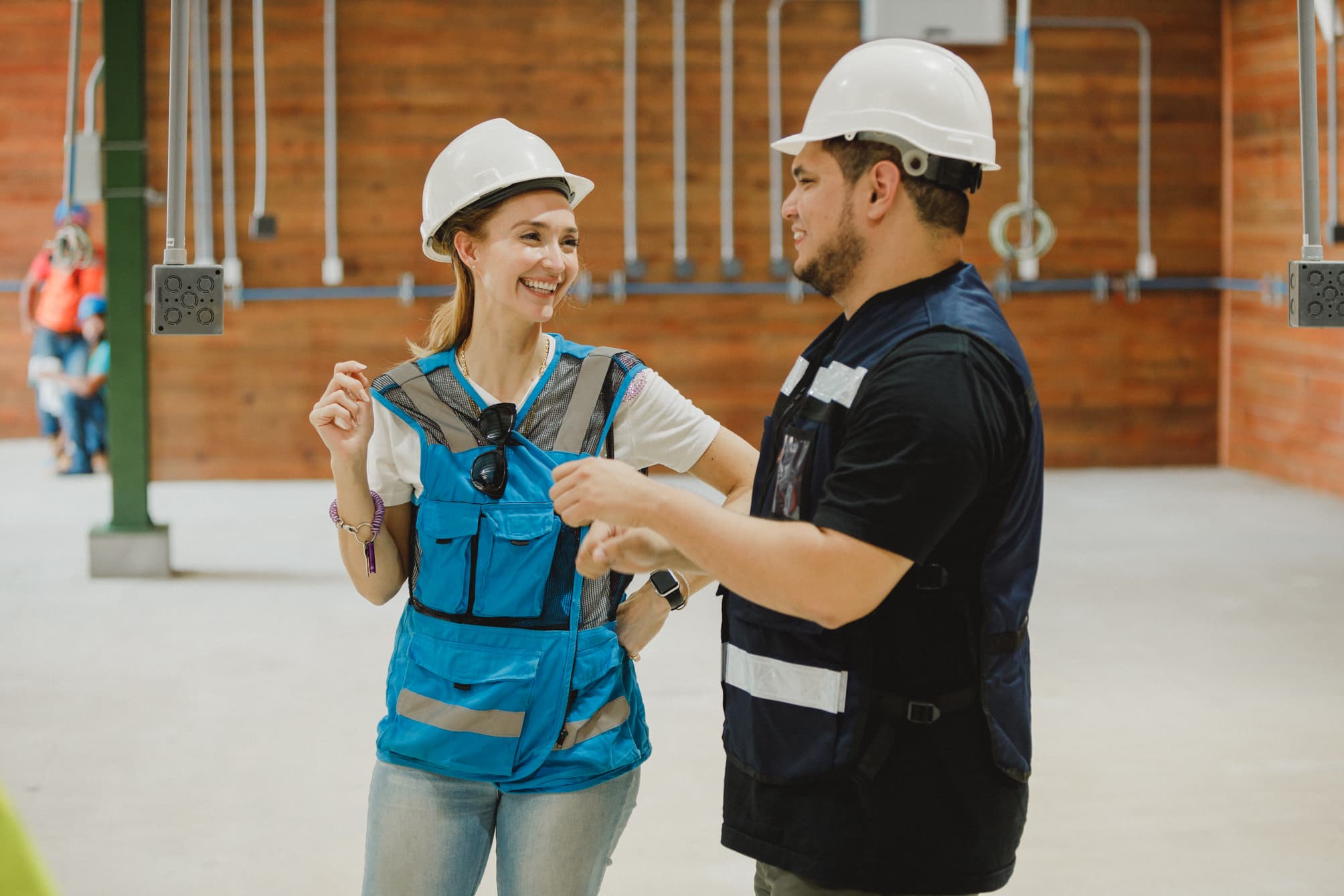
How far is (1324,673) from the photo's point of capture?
502 cm

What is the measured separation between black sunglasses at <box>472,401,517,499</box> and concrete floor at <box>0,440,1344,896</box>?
1.70 metres

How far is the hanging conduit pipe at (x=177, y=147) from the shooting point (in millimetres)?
2447

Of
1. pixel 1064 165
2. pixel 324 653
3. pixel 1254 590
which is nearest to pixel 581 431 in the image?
pixel 324 653

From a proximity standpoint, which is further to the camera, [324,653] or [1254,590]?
[1254,590]

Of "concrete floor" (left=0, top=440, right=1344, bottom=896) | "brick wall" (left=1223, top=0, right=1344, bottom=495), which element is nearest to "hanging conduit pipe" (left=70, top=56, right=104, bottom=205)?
"concrete floor" (left=0, top=440, right=1344, bottom=896)

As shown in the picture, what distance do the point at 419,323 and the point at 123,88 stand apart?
3025mm

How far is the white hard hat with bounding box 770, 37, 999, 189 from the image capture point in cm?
→ 170

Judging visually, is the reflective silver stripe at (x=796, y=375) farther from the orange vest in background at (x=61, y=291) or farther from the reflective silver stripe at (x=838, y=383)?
the orange vest in background at (x=61, y=291)

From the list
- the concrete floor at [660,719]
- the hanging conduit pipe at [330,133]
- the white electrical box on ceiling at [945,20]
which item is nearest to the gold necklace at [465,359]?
the concrete floor at [660,719]

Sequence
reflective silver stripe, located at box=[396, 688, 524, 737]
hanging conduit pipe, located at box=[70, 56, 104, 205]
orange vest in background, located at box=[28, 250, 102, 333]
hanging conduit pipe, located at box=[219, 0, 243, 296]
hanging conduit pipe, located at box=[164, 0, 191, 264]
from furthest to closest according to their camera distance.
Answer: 1. orange vest in background, located at box=[28, 250, 102, 333]
2. hanging conduit pipe, located at box=[219, 0, 243, 296]
3. hanging conduit pipe, located at box=[70, 56, 104, 205]
4. hanging conduit pipe, located at box=[164, 0, 191, 264]
5. reflective silver stripe, located at box=[396, 688, 524, 737]

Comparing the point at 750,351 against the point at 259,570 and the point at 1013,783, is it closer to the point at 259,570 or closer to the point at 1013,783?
the point at 259,570

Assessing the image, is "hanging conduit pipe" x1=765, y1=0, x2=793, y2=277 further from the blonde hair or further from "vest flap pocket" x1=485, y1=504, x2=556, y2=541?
"vest flap pocket" x1=485, y1=504, x2=556, y2=541

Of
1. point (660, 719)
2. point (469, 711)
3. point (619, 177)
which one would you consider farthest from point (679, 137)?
point (469, 711)

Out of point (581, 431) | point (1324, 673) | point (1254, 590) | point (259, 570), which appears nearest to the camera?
point (581, 431)
